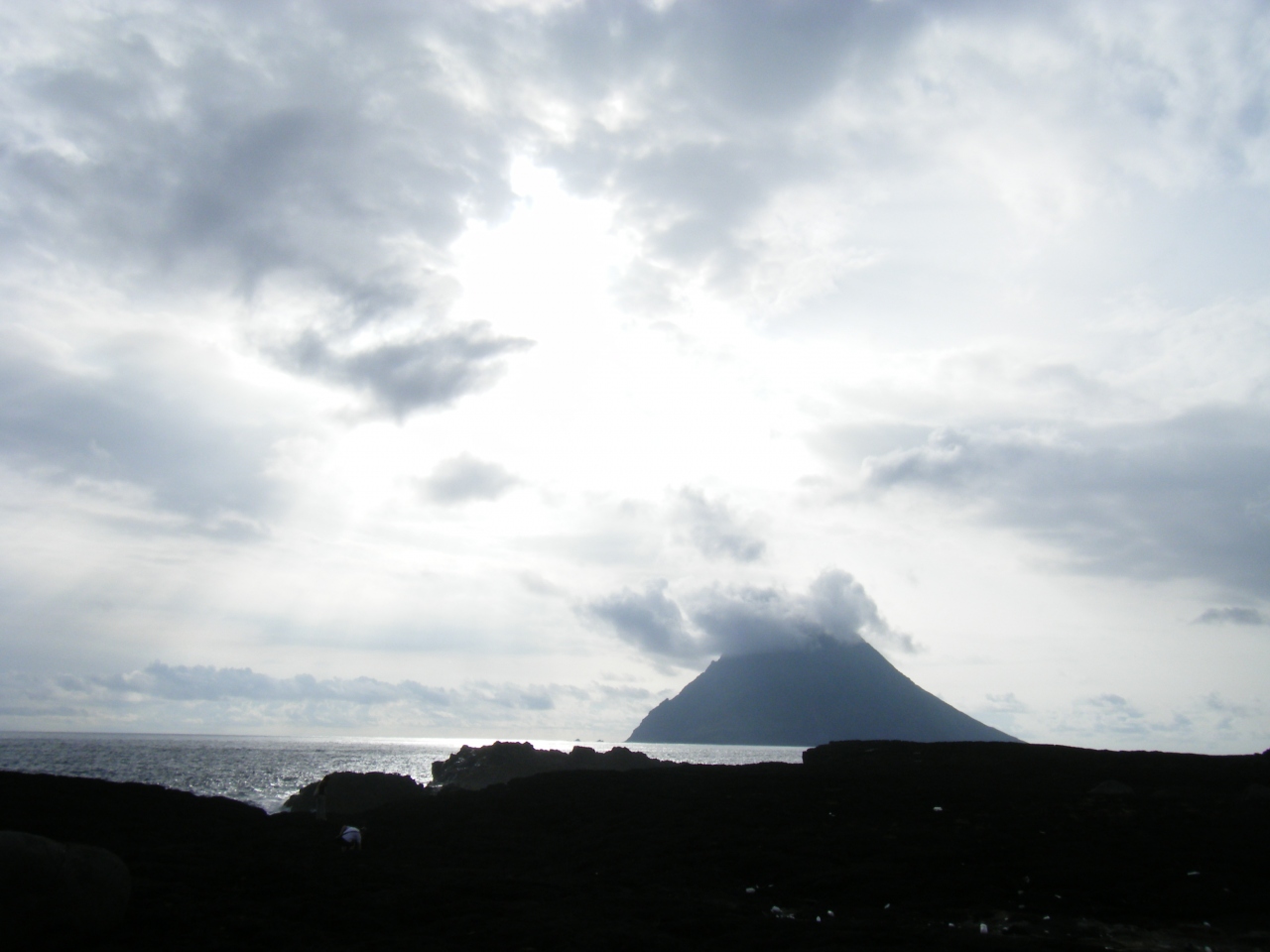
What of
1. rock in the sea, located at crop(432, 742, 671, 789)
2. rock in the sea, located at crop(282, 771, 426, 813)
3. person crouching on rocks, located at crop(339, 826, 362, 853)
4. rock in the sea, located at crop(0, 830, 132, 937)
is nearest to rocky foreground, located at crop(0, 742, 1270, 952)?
rock in the sea, located at crop(0, 830, 132, 937)

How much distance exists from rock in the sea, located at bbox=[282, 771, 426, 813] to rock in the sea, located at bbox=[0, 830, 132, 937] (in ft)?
81.9

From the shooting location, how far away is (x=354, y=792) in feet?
135

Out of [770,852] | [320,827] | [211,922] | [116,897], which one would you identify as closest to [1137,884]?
[770,852]

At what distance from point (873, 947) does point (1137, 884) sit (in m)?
9.77

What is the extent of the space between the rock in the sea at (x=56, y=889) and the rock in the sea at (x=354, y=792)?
25.0 meters

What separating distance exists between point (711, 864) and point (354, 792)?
1022 inches

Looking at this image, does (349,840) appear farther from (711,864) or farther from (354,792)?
(354,792)

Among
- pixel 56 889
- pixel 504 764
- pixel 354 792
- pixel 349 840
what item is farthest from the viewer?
pixel 504 764

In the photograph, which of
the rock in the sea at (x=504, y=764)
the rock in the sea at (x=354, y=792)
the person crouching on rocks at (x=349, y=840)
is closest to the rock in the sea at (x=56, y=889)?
the person crouching on rocks at (x=349, y=840)

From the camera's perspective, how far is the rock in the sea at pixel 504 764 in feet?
172

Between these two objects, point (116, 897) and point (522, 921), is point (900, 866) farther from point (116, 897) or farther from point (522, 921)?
point (116, 897)

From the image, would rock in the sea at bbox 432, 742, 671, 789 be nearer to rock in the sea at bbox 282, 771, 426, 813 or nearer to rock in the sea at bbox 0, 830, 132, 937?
rock in the sea at bbox 282, 771, 426, 813

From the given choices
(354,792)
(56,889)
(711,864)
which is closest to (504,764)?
(354,792)

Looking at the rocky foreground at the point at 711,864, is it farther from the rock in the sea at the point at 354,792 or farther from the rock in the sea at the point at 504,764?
the rock in the sea at the point at 504,764
